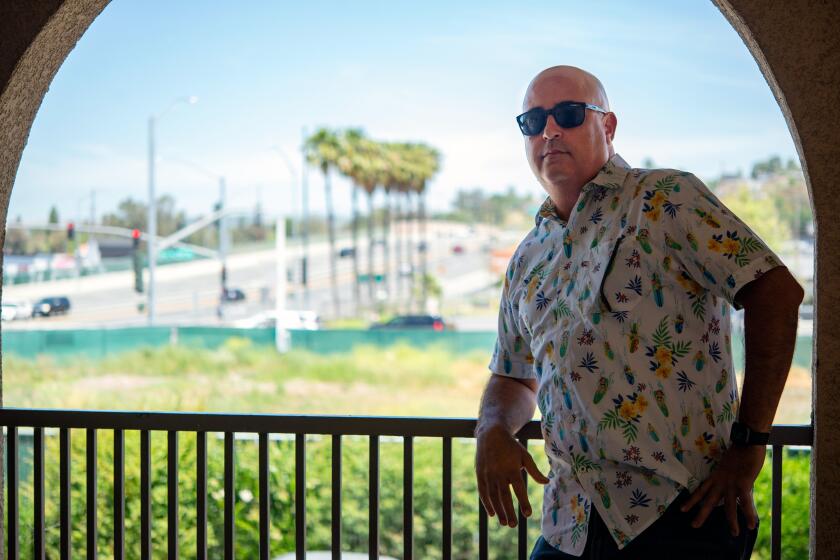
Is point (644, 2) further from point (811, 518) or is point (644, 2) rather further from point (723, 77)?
point (811, 518)

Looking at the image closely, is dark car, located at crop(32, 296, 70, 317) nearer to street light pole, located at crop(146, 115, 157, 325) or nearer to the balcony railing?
street light pole, located at crop(146, 115, 157, 325)

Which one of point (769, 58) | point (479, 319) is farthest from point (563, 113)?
point (479, 319)

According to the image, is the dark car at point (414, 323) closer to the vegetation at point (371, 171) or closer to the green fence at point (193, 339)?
the vegetation at point (371, 171)

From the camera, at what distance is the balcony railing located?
2031 millimetres

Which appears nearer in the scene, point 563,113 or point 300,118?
point 563,113

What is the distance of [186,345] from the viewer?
92.1ft

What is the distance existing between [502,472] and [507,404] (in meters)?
0.16

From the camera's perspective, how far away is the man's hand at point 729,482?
60.9 inches

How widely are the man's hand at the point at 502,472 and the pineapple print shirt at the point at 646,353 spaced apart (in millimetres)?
108

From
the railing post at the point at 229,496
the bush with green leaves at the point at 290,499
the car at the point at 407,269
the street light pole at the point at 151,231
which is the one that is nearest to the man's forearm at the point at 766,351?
the railing post at the point at 229,496

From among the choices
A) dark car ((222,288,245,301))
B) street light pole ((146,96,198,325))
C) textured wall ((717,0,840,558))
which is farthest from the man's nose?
dark car ((222,288,245,301))

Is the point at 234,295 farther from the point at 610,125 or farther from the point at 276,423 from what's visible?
the point at 610,125

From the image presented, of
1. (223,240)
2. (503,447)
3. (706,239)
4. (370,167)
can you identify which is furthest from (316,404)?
(706,239)

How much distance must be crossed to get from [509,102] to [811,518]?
3625 cm
